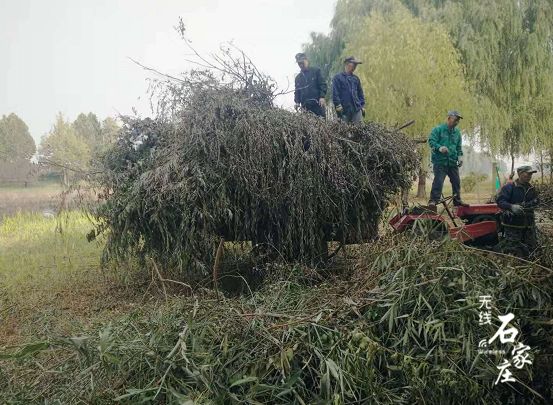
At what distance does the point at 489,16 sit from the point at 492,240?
12.5 m

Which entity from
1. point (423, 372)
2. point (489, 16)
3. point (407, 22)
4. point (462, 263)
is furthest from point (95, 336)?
point (489, 16)

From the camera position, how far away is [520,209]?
15.5ft

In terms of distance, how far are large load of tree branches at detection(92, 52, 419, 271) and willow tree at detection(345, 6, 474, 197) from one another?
9.50 metres

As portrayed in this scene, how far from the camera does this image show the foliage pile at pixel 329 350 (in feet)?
8.34

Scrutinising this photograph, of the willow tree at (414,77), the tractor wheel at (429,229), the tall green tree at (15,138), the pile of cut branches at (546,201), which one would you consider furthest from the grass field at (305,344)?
the tall green tree at (15,138)

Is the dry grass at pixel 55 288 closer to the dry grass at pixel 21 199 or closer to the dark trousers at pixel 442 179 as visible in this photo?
the dark trousers at pixel 442 179

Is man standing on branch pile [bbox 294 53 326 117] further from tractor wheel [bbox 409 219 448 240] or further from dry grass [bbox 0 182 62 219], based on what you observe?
dry grass [bbox 0 182 62 219]

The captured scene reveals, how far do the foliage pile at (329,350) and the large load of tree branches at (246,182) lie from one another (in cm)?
134

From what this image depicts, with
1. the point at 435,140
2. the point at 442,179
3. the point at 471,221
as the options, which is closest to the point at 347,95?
the point at 435,140

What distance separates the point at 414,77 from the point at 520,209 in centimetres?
983

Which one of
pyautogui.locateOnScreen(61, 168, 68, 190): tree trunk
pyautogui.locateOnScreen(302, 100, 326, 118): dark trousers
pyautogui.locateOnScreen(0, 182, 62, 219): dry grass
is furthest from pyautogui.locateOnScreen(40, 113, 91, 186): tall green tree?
pyautogui.locateOnScreen(302, 100, 326, 118): dark trousers

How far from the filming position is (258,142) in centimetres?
442

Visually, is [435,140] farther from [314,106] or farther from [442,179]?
[314,106]

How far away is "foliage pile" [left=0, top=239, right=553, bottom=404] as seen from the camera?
2543 mm
